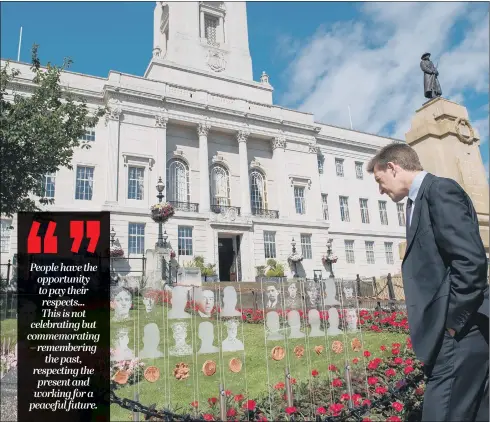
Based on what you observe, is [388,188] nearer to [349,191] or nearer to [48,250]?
[48,250]

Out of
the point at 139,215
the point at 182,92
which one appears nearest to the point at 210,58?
the point at 182,92

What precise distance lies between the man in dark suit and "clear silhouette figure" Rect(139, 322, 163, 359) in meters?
3.27

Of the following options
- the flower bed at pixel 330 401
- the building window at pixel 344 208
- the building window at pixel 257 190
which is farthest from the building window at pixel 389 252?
the flower bed at pixel 330 401

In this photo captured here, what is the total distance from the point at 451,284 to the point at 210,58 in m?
37.3

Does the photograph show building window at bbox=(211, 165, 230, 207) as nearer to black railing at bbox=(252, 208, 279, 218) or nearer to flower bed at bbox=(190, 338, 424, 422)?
black railing at bbox=(252, 208, 279, 218)

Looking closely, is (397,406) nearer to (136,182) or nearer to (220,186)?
(136,182)

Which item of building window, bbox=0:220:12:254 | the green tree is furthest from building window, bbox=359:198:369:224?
building window, bbox=0:220:12:254

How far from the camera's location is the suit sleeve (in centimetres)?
230

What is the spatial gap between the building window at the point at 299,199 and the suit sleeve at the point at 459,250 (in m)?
32.2

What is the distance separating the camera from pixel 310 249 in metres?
33.9

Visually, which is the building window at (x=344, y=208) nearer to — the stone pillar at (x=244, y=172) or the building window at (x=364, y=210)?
the building window at (x=364, y=210)

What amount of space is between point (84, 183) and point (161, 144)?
651 cm

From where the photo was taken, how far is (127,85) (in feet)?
95.5

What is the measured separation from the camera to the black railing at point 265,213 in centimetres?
3281
